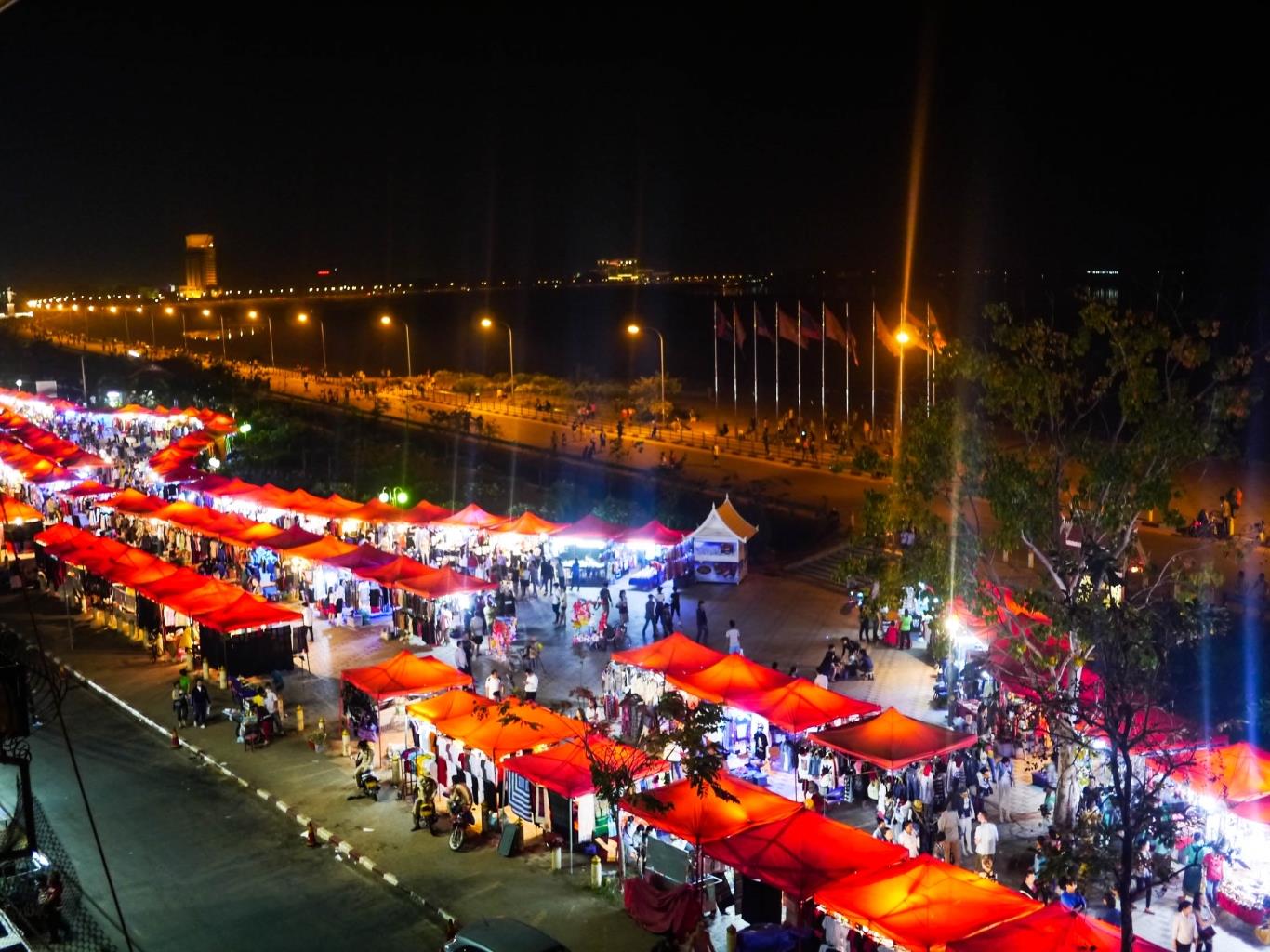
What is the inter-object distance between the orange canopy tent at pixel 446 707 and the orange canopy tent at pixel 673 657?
3.33 meters

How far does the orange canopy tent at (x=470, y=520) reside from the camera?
30.6 meters

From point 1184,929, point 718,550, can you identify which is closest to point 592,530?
point 718,550

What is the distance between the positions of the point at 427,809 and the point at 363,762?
203 centimetres

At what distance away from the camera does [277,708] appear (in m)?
20.7

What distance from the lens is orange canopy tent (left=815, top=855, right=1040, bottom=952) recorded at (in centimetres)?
1109

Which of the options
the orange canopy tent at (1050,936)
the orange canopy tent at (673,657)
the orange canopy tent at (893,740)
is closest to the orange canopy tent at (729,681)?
the orange canopy tent at (673,657)

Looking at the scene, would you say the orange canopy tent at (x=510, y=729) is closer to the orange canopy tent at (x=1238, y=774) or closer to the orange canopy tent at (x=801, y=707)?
the orange canopy tent at (x=801, y=707)

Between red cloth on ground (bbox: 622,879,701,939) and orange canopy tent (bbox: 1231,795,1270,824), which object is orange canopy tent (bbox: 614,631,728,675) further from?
orange canopy tent (bbox: 1231,795,1270,824)

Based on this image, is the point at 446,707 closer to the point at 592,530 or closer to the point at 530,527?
the point at 592,530

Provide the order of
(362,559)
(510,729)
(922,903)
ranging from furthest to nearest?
1. (362,559)
2. (510,729)
3. (922,903)

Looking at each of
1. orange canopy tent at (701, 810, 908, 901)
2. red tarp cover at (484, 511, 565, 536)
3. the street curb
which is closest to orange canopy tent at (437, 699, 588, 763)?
the street curb

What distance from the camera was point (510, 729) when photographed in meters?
16.2

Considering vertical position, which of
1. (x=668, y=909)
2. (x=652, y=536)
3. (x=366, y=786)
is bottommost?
(x=366, y=786)

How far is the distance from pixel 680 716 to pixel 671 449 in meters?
35.0
